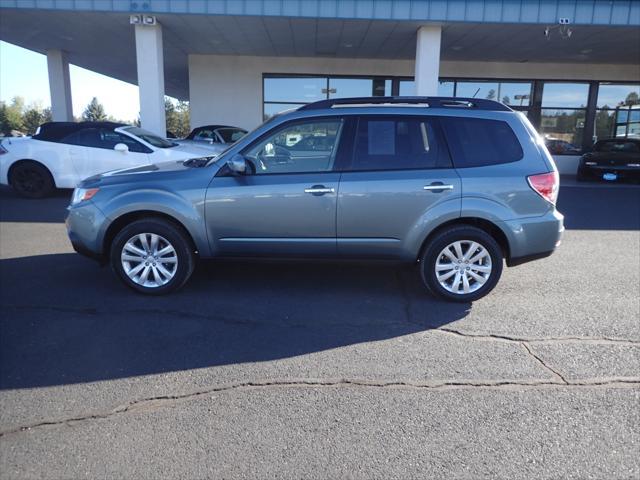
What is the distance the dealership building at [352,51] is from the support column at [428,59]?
27 millimetres

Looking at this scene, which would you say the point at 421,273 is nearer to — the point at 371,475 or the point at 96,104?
the point at 371,475

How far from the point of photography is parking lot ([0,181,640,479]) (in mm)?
2717

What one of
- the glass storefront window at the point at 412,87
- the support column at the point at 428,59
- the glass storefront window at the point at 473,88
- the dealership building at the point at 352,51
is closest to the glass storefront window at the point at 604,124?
the dealership building at the point at 352,51

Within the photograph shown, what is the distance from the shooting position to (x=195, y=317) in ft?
15.1

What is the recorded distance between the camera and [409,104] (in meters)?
5.12

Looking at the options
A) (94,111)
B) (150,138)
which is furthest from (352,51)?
(94,111)

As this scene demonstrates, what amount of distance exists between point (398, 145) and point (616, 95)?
18.5 m

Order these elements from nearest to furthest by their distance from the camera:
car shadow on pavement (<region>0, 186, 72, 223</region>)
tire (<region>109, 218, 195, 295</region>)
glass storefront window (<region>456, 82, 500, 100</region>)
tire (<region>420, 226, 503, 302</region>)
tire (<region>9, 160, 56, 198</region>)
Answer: tire (<region>420, 226, 503, 302</region>) < tire (<region>109, 218, 195, 295</region>) < car shadow on pavement (<region>0, 186, 72, 223</region>) < tire (<region>9, 160, 56, 198</region>) < glass storefront window (<region>456, 82, 500, 100</region>)

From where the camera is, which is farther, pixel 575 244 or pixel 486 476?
pixel 575 244

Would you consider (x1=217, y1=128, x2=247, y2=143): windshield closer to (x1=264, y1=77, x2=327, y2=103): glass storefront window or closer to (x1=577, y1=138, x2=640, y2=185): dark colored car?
(x1=264, y1=77, x2=327, y2=103): glass storefront window

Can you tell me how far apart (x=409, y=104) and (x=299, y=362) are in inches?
112

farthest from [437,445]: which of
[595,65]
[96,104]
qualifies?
[96,104]

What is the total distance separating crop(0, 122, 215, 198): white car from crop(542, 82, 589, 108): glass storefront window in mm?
14209

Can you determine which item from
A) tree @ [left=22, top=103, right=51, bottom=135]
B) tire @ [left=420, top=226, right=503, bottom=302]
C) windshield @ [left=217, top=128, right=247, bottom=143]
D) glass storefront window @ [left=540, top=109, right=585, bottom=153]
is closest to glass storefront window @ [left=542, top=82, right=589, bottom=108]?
glass storefront window @ [left=540, top=109, right=585, bottom=153]
